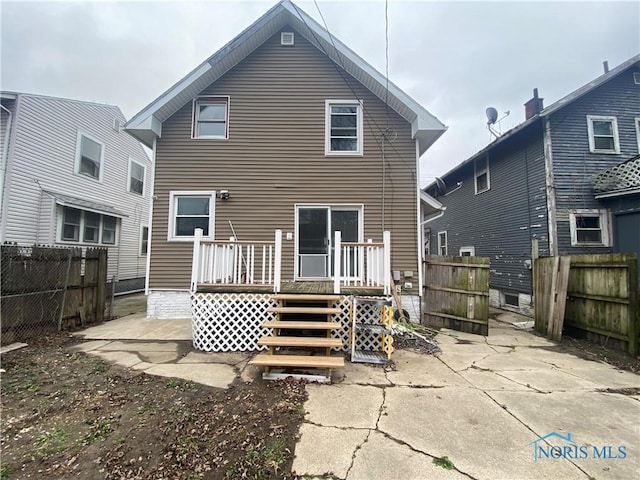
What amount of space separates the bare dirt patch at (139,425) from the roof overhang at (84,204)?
24.5 feet

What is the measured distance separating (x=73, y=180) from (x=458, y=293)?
13154 mm

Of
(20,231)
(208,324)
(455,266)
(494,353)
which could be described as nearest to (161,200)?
(208,324)

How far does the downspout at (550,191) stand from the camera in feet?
27.1

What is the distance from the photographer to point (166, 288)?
7270mm

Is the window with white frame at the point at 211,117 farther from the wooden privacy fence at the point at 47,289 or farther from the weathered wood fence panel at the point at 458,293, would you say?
the weathered wood fence panel at the point at 458,293

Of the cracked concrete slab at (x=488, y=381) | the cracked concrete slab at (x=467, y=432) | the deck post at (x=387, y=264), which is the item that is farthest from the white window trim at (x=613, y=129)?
the cracked concrete slab at (x=467, y=432)

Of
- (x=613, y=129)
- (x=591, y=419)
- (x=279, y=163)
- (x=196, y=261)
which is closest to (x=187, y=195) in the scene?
(x=279, y=163)

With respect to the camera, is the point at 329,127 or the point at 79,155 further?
the point at 79,155

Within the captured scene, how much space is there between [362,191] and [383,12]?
415cm

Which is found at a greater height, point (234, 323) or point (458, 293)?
point (458, 293)

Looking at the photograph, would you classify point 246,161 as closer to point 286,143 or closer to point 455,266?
point 286,143

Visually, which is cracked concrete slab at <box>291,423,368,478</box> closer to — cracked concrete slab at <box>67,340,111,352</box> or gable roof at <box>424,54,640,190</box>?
cracked concrete slab at <box>67,340,111,352</box>

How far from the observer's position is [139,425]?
269cm

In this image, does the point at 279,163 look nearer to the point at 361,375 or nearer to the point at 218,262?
the point at 218,262
